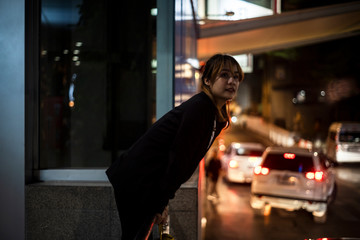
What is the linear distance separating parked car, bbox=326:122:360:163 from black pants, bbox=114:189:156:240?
798 inches

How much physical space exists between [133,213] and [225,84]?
101 centimetres

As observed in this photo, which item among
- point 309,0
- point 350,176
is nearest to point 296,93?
point 350,176

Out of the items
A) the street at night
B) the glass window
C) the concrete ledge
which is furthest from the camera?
the street at night

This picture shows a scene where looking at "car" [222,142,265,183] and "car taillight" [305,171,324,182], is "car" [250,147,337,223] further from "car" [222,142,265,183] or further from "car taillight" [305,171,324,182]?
"car" [222,142,265,183]

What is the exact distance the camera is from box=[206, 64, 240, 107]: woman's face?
249cm

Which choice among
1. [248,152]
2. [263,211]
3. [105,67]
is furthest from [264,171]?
[105,67]

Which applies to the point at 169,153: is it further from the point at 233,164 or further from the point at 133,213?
the point at 233,164

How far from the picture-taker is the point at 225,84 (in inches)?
98.2

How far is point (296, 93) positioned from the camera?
53094mm

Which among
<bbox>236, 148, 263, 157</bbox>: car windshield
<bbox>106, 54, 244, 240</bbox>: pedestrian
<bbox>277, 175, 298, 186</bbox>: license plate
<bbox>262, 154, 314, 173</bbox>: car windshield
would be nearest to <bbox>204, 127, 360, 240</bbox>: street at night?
<bbox>277, 175, 298, 186</bbox>: license plate

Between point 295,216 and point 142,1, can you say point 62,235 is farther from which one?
point 295,216

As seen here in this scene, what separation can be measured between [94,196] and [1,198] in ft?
3.52

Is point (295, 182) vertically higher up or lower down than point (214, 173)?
higher up

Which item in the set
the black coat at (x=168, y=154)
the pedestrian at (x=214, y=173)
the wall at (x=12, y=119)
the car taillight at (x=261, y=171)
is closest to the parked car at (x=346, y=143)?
the pedestrian at (x=214, y=173)
